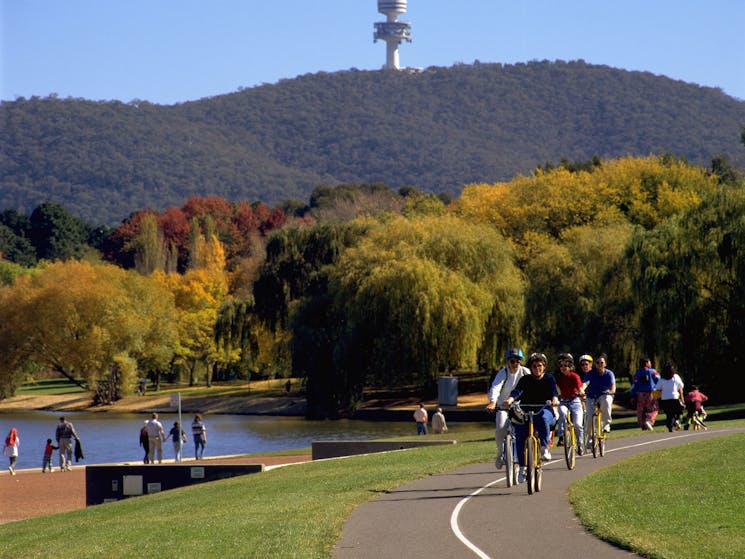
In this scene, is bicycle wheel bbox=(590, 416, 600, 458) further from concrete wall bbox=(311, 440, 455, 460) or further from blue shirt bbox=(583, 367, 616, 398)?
concrete wall bbox=(311, 440, 455, 460)

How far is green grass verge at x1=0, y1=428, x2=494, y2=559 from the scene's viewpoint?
14508mm

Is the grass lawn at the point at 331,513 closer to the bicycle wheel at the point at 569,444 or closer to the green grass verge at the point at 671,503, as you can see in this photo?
the green grass verge at the point at 671,503

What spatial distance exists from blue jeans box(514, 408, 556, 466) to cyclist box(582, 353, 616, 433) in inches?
191

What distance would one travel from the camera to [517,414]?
1636 cm

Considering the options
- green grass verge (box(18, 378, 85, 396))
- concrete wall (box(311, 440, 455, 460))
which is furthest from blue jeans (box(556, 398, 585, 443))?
green grass verge (box(18, 378, 85, 396))

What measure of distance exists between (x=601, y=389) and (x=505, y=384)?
5.46 meters

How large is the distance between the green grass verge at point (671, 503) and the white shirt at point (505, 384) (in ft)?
5.29

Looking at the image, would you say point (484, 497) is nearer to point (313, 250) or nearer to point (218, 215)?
point (313, 250)

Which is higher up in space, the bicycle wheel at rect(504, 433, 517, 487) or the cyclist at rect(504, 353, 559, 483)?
the cyclist at rect(504, 353, 559, 483)

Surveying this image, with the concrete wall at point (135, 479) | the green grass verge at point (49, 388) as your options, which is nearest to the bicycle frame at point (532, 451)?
the concrete wall at point (135, 479)

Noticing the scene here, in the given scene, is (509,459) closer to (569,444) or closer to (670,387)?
(569,444)

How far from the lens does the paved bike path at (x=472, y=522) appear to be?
12922 millimetres

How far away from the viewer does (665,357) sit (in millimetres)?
46062

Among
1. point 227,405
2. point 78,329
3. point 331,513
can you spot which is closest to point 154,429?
point 331,513
